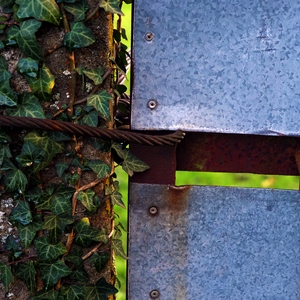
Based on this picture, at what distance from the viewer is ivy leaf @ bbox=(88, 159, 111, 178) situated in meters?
1.19

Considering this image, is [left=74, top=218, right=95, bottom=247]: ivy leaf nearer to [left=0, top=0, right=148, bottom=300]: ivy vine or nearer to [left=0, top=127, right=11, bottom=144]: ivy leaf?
[left=0, top=0, right=148, bottom=300]: ivy vine

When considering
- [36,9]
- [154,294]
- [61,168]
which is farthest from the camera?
[154,294]

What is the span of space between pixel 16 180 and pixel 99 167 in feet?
0.59

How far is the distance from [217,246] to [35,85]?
55 centimetres

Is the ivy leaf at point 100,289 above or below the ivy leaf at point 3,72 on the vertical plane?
below

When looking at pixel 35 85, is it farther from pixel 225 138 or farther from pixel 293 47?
pixel 293 47

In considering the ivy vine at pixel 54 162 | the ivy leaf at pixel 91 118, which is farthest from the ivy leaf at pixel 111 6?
the ivy leaf at pixel 91 118

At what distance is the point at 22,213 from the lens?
1.18 m

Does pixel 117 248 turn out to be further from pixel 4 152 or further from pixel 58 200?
pixel 4 152

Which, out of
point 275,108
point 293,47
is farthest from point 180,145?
point 293,47

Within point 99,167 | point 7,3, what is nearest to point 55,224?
point 99,167

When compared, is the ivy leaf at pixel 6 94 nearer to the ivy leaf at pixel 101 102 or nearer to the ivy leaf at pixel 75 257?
the ivy leaf at pixel 101 102

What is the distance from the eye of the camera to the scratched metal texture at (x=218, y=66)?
3.88 feet

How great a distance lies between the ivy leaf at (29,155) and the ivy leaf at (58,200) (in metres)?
0.08
